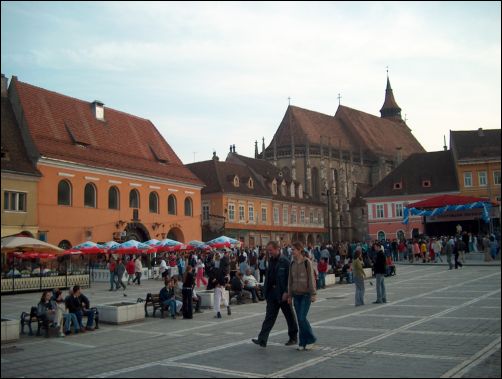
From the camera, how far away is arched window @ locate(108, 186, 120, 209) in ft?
130

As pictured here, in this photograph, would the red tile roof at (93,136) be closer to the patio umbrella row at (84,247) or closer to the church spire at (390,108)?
the patio umbrella row at (84,247)

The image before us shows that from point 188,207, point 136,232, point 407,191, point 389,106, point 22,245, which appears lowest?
point 22,245

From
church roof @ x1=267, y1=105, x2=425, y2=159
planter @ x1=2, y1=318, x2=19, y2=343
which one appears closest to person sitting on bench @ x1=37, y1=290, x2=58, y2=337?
planter @ x1=2, y1=318, x2=19, y2=343

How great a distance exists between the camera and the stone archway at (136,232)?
40900mm

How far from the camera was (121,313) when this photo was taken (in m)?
15.0

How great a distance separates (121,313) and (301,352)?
7063 millimetres

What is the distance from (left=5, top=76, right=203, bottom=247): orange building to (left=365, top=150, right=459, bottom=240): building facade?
2535 cm

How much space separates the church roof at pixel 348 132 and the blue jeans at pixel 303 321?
65.8 m

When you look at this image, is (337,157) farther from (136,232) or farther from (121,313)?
(121,313)

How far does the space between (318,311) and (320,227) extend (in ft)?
182

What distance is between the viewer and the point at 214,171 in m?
55.3

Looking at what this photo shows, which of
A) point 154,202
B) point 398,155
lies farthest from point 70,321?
point 398,155

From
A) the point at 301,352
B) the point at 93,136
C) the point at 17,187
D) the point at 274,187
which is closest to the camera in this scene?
the point at 301,352

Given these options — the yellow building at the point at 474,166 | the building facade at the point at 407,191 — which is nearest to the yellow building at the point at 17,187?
the yellow building at the point at 474,166
